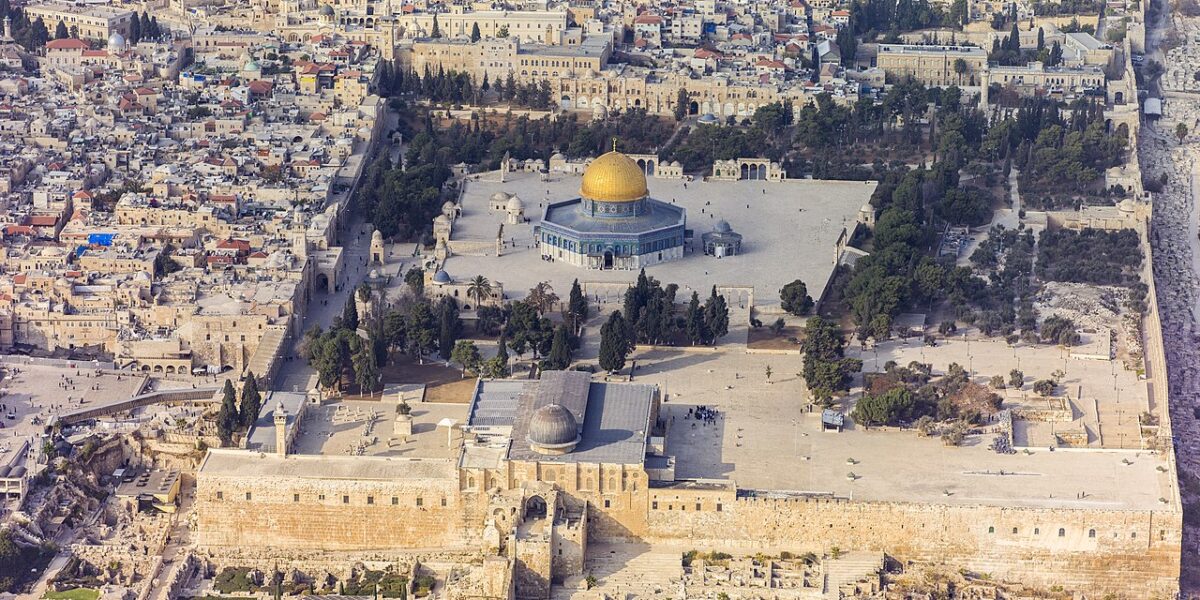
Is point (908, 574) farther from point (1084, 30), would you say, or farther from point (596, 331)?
point (1084, 30)

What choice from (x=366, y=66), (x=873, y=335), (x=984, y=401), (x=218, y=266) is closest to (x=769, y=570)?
(x=984, y=401)

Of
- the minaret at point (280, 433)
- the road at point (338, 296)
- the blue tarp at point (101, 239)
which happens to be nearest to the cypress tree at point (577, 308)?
the road at point (338, 296)

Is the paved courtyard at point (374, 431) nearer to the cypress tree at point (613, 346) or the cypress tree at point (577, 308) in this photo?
the cypress tree at point (613, 346)

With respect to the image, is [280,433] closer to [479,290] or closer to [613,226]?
[479,290]

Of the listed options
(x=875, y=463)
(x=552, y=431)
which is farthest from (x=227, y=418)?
(x=875, y=463)

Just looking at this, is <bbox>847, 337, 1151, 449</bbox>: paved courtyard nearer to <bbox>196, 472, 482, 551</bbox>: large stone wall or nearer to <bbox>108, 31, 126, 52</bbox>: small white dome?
<bbox>196, 472, 482, 551</bbox>: large stone wall

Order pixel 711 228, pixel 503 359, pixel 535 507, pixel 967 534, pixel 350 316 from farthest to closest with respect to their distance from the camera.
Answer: pixel 711 228
pixel 350 316
pixel 503 359
pixel 535 507
pixel 967 534
